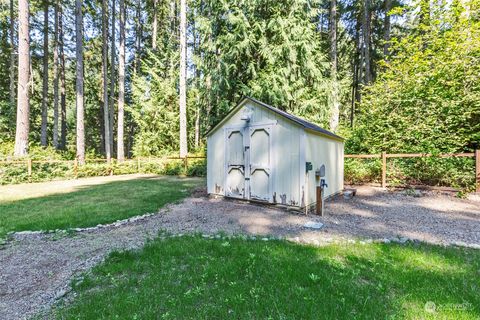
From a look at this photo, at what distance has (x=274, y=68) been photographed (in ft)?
42.1

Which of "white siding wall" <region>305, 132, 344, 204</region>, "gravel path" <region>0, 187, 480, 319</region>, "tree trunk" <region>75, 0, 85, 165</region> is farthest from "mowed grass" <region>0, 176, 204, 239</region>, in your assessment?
"tree trunk" <region>75, 0, 85, 165</region>

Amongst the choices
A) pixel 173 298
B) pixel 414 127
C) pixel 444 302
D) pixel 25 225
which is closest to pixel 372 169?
pixel 414 127

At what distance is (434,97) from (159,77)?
17.0 m

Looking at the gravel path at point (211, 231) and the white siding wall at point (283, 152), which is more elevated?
the white siding wall at point (283, 152)

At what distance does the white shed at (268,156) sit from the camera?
5754mm

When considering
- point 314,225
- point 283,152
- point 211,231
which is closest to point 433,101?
point 283,152

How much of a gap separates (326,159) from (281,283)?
5.06 meters

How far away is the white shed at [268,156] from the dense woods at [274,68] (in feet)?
13.7

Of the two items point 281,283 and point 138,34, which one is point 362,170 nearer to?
point 281,283

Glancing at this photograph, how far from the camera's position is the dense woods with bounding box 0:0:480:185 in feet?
28.5

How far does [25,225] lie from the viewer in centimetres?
491

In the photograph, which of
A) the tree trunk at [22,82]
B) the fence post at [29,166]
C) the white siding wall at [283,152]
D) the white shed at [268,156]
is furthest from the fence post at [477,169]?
the tree trunk at [22,82]

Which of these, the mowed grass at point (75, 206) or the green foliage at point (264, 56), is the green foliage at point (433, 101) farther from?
the mowed grass at point (75, 206)

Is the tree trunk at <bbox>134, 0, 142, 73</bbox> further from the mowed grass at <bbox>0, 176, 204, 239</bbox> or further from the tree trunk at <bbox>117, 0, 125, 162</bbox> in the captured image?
the mowed grass at <bbox>0, 176, 204, 239</bbox>
